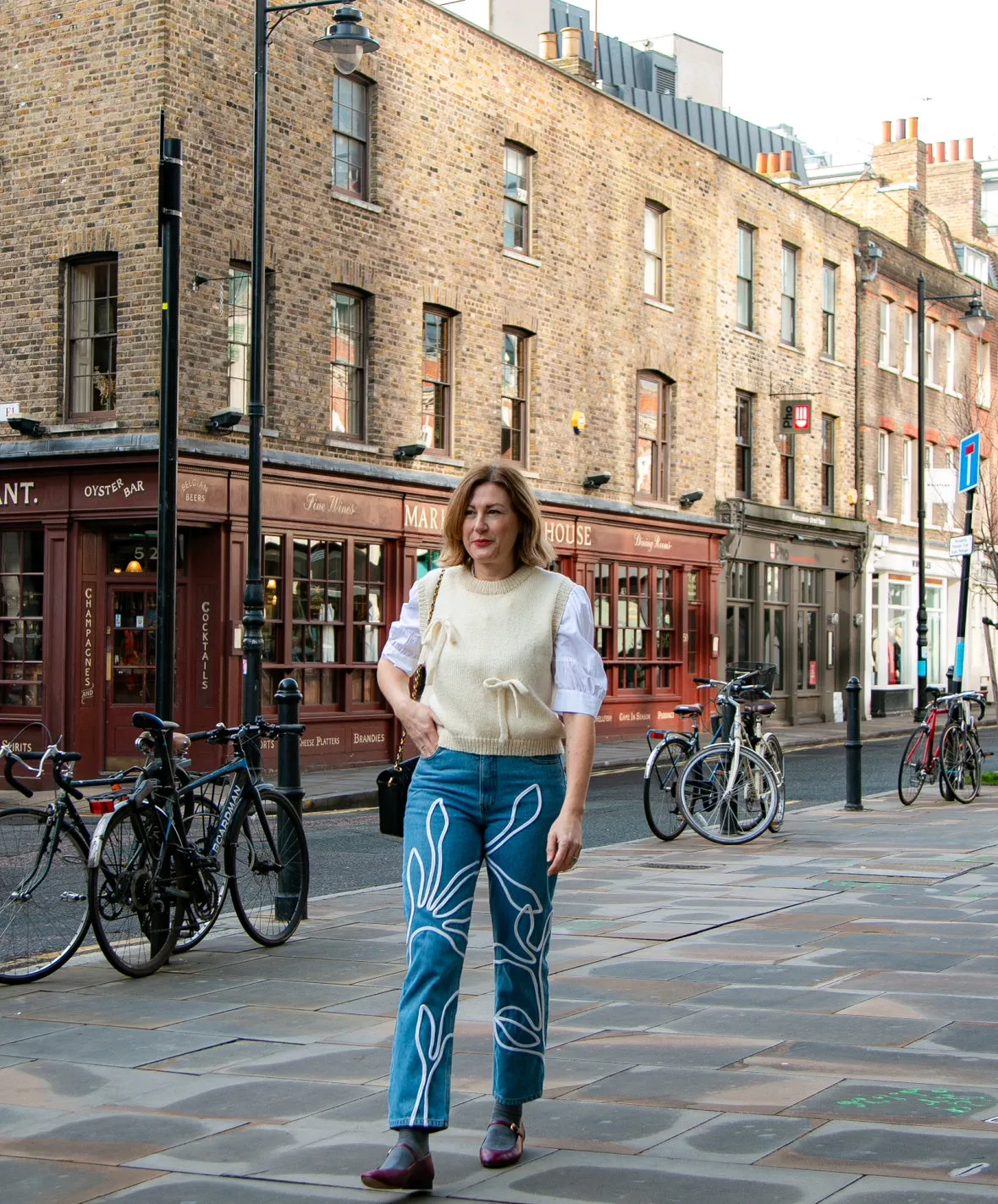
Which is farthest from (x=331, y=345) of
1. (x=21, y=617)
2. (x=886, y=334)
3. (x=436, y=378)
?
(x=886, y=334)

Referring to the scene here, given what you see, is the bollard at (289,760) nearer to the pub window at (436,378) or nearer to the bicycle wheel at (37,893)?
the bicycle wheel at (37,893)

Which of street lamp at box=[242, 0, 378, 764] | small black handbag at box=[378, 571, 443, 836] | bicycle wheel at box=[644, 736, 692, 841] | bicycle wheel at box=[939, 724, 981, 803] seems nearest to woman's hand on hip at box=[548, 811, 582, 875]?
small black handbag at box=[378, 571, 443, 836]

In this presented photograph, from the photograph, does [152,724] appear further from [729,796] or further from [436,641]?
[729,796]

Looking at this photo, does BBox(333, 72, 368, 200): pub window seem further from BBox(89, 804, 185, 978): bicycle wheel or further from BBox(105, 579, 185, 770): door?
BBox(89, 804, 185, 978): bicycle wheel

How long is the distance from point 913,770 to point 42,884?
10.8 m

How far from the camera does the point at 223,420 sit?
19359 millimetres

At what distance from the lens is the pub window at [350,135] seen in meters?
22.0

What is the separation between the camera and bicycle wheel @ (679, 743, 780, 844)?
→ 13039 millimetres

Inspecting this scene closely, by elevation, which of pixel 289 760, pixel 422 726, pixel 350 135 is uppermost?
pixel 350 135

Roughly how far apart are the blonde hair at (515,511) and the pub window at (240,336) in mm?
15722

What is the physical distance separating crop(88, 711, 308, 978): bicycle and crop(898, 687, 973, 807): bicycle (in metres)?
9.19

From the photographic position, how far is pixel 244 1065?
5785 millimetres

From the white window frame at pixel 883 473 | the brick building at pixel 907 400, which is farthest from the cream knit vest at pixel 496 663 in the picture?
the white window frame at pixel 883 473

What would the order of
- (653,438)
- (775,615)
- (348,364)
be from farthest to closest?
(775,615) < (653,438) < (348,364)
